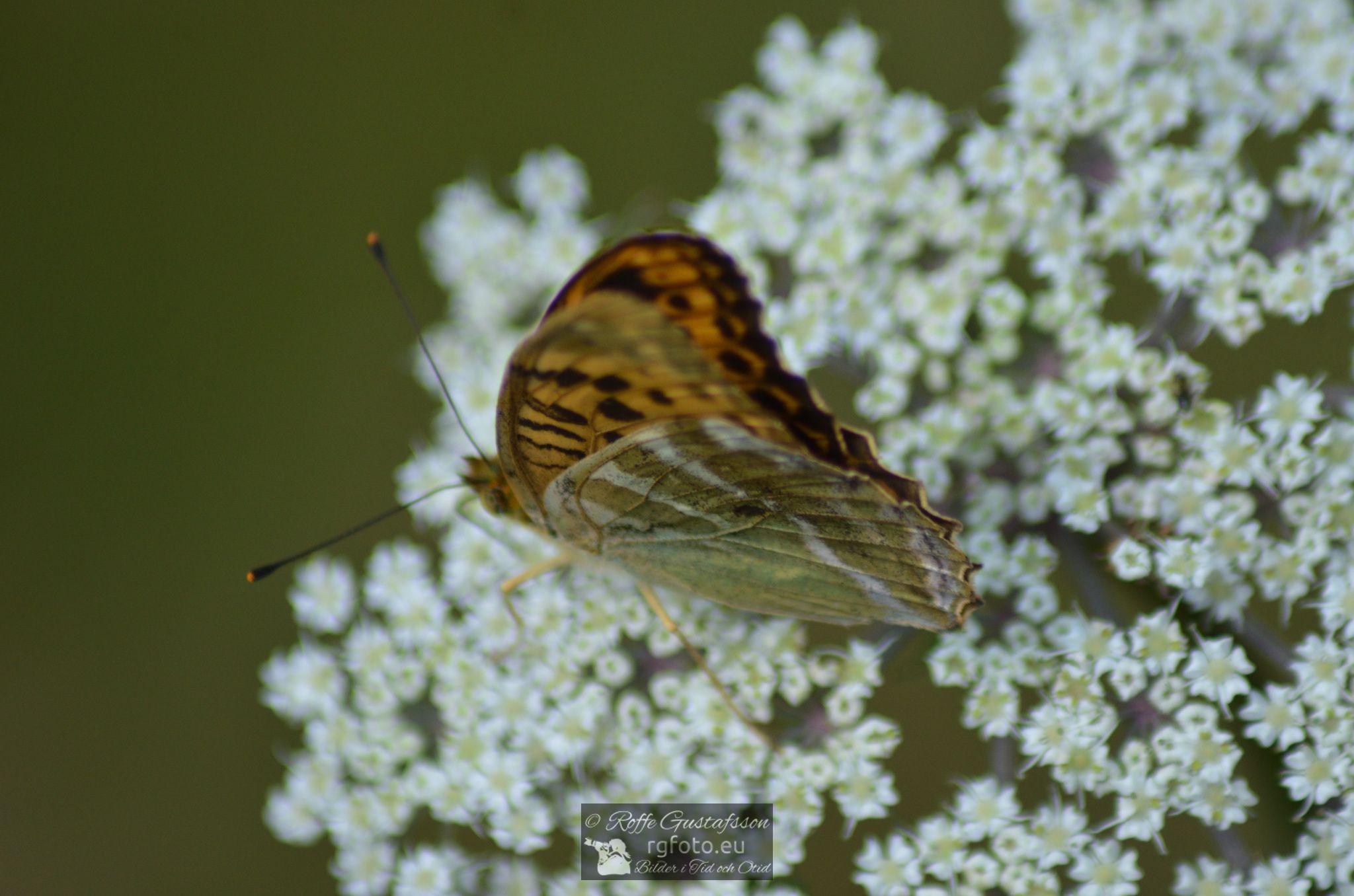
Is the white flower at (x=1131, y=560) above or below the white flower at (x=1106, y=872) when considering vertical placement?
above

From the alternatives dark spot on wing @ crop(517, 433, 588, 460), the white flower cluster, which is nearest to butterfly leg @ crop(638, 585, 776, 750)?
the white flower cluster

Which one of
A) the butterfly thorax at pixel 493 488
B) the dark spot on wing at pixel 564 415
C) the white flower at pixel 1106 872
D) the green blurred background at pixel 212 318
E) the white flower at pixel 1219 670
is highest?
the green blurred background at pixel 212 318

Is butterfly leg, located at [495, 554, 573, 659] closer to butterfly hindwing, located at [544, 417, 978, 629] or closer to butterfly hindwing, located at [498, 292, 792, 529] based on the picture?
butterfly hindwing, located at [544, 417, 978, 629]

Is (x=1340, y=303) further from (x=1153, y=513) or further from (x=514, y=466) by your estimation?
(x=514, y=466)

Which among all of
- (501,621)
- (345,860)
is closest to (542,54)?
(501,621)

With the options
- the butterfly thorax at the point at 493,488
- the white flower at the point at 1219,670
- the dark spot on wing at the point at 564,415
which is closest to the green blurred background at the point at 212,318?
the butterfly thorax at the point at 493,488

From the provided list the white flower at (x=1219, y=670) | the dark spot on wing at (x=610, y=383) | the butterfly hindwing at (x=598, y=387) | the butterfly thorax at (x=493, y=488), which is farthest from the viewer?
the butterfly thorax at (x=493, y=488)

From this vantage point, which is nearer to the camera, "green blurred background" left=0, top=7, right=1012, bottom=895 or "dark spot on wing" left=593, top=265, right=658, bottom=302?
"dark spot on wing" left=593, top=265, right=658, bottom=302

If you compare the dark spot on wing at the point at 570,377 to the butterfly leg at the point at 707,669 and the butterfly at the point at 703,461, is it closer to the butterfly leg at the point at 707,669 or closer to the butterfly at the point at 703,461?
the butterfly at the point at 703,461
